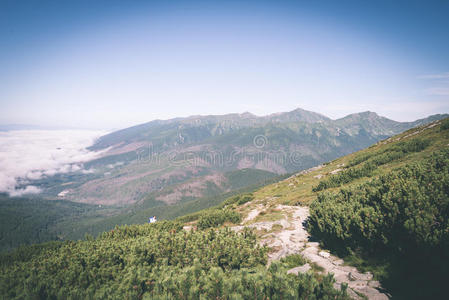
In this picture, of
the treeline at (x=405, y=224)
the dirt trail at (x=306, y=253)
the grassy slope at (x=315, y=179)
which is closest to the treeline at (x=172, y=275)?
the dirt trail at (x=306, y=253)

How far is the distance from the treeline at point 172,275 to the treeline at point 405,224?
348cm

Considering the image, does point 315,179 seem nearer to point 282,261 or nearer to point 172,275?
point 282,261

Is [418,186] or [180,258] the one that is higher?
[418,186]

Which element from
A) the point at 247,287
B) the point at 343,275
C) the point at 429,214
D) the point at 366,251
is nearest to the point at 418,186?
the point at 429,214

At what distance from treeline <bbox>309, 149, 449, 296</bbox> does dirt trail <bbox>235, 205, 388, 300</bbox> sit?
89 centimetres

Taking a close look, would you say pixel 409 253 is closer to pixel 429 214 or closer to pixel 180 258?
pixel 429 214

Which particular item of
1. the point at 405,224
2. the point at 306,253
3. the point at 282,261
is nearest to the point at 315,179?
the point at 306,253

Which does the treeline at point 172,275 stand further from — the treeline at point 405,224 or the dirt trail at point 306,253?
the treeline at point 405,224

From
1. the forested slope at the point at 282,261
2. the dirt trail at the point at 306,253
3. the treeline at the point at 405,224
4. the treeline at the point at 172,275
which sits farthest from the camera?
the dirt trail at the point at 306,253

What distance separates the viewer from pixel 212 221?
59.8 feet

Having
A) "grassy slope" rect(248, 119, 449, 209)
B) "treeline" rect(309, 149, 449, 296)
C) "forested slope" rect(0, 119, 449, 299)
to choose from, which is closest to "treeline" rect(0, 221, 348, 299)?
"forested slope" rect(0, 119, 449, 299)

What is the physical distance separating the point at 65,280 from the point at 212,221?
12.1 metres

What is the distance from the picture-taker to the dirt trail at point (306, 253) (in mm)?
6195

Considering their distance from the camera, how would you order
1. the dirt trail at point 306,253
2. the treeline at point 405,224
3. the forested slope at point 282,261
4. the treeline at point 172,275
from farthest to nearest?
the dirt trail at point 306,253
the treeline at point 405,224
the forested slope at point 282,261
the treeline at point 172,275
